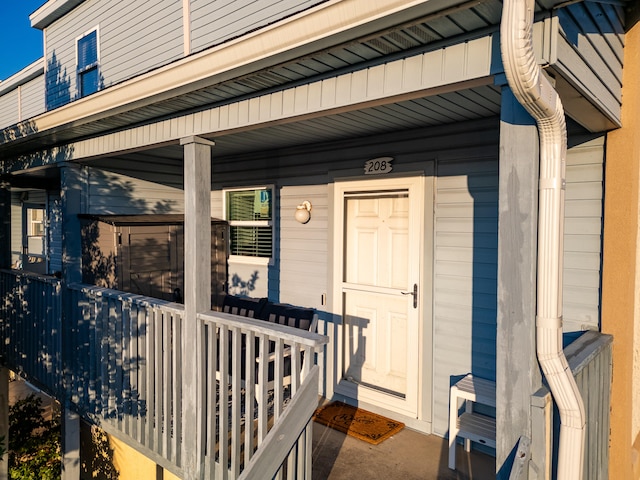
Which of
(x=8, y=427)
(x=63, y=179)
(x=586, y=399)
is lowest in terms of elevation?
(x=8, y=427)

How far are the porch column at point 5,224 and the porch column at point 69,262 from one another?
1.13m

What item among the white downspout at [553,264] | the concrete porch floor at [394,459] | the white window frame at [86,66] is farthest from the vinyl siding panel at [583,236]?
the white window frame at [86,66]

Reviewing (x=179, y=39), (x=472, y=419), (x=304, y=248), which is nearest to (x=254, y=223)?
(x=304, y=248)

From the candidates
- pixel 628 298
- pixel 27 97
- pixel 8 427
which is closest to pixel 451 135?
pixel 628 298

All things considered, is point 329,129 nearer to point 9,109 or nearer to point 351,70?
point 351,70

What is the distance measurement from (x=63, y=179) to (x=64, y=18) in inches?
228

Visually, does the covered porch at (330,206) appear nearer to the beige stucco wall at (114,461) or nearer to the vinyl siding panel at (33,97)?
the beige stucco wall at (114,461)

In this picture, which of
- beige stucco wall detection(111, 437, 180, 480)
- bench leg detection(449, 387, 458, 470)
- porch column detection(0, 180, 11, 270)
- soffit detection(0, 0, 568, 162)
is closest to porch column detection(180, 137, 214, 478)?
soffit detection(0, 0, 568, 162)

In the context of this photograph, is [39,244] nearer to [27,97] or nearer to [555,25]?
[27,97]

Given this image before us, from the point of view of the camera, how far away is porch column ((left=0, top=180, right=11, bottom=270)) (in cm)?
551

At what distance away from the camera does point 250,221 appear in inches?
222

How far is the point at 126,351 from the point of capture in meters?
3.97

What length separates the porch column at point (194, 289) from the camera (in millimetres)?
3314

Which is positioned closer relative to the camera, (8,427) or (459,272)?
(459,272)
